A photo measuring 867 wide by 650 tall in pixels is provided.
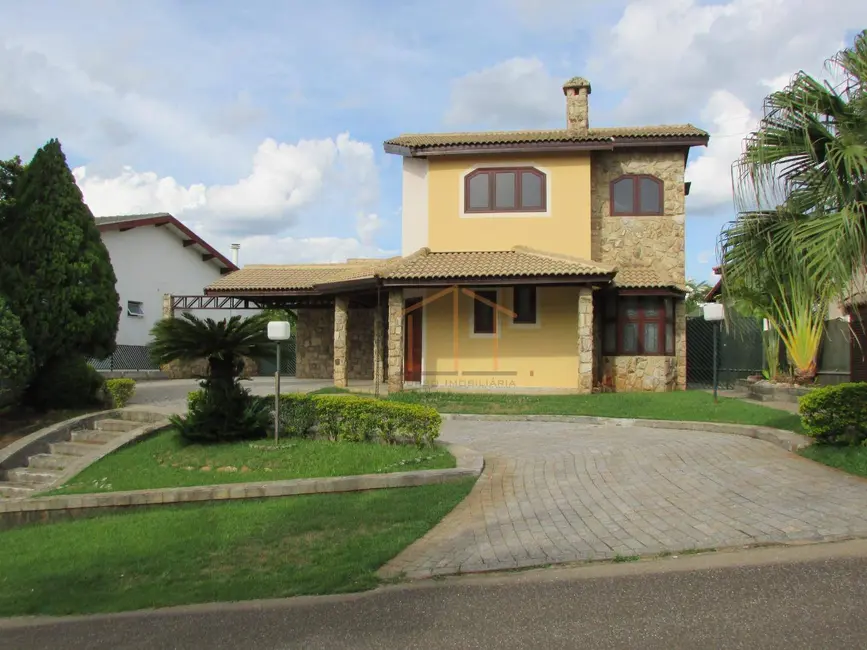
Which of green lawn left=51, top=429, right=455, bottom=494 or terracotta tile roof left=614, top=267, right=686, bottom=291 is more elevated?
terracotta tile roof left=614, top=267, right=686, bottom=291

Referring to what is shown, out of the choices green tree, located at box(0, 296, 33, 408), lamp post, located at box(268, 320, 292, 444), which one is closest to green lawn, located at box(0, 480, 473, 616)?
lamp post, located at box(268, 320, 292, 444)

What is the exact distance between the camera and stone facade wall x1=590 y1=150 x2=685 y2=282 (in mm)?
19969

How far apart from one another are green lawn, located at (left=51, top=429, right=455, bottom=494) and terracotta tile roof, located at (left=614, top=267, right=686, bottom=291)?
10529 millimetres

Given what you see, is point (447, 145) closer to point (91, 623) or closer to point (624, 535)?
point (624, 535)

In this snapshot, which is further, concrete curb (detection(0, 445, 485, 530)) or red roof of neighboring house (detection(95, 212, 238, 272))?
red roof of neighboring house (detection(95, 212, 238, 272))

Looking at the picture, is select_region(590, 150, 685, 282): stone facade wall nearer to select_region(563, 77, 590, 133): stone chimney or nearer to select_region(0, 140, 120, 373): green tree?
select_region(563, 77, 590, 133): stone chimney

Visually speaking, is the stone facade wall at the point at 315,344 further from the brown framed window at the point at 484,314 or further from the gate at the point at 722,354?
the gate at the point at 722,354

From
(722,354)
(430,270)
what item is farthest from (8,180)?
(722,354)

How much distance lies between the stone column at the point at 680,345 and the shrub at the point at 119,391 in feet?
44.7

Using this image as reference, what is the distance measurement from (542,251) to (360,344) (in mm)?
7561

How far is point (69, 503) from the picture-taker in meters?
9.21

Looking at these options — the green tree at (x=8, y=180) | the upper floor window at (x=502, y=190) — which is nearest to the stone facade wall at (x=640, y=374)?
the upper floor window at (x=502, y=190)

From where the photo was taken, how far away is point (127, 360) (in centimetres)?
2847

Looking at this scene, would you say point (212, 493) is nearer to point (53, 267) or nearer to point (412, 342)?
point (53, 267)
